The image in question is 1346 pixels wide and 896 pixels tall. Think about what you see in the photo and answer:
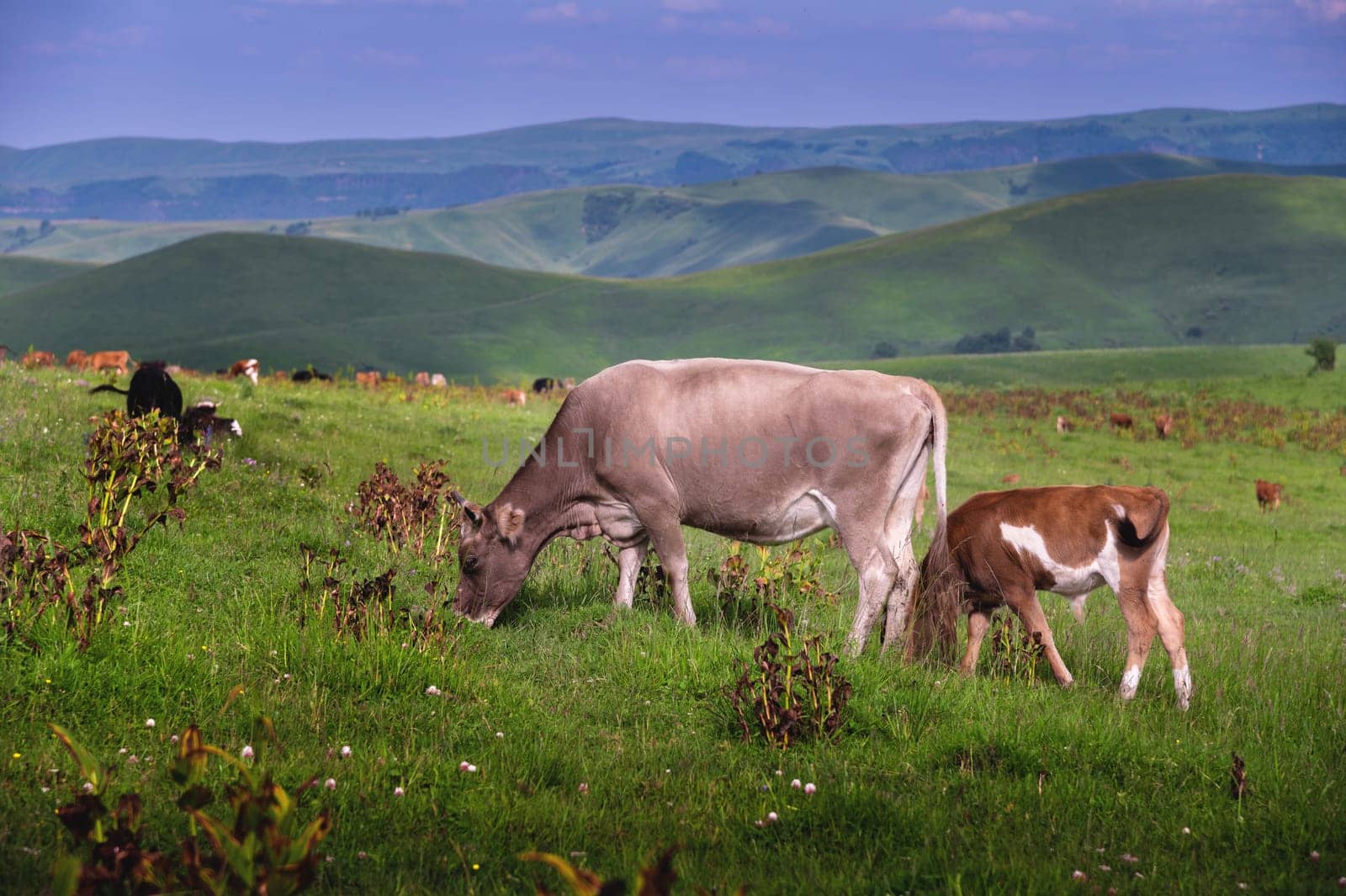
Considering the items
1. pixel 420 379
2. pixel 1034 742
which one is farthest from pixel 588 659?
pixel 420 379

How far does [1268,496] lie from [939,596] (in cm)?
1916

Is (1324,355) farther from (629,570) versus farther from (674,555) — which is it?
(674,555)

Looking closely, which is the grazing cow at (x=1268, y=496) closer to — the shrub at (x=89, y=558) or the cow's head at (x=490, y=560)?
the cow's head at (x=490, y=560)

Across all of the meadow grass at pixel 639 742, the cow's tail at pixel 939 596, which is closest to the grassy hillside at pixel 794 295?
the meadow grass at pixel 639 742

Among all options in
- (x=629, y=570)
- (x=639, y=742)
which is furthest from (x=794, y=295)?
(x=639, y=742)

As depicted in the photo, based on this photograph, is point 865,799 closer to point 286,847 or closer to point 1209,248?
point 286,847

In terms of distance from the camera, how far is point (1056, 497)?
811cm

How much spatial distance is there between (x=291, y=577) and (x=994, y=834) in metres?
5.68

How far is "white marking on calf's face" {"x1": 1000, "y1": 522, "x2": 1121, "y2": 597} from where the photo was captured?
7812 millimetres

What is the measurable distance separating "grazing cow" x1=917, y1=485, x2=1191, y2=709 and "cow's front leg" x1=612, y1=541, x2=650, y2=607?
2.36m

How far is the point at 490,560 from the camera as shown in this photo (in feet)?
29.7

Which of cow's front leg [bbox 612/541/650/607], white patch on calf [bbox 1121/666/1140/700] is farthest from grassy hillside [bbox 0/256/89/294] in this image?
white patch on calf [bbox 1121/666/1140/700]

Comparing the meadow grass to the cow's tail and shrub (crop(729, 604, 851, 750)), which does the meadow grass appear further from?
the cow's tail

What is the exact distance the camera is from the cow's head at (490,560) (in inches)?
354
